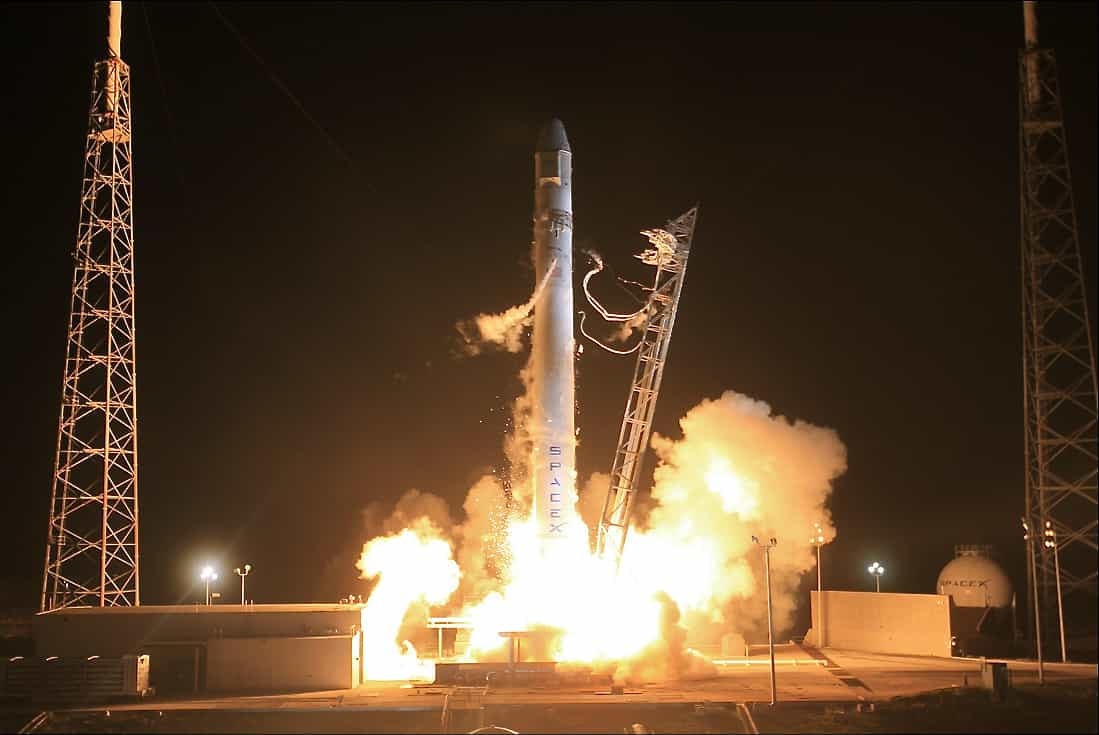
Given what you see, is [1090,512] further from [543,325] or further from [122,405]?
[122,405]

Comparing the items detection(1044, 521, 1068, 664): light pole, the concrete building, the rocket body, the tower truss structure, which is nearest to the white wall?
detection(1044, 521, 1068, 664): light pole

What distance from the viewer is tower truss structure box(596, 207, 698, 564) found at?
125 feet

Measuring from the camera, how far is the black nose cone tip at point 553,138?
36.8 m

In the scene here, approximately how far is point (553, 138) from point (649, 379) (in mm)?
8458

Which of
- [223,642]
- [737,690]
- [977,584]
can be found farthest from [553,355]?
[977,584]

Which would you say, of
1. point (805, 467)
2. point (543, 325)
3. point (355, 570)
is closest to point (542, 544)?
point (543, 325)

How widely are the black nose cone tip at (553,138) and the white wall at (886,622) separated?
22.2m

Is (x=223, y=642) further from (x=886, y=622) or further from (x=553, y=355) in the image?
(x=886, y=622)

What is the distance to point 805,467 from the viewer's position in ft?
161

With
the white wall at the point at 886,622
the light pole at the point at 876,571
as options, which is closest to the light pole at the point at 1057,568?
the white wall at the point at 886,622

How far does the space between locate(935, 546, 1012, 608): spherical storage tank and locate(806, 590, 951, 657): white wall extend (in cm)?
301

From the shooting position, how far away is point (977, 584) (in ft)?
157

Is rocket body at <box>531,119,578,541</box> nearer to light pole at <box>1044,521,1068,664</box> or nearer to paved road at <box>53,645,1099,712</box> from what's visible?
paved road at <box>53,645,1099,712</box>

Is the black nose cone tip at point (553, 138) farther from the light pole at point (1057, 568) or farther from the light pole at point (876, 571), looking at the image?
the light pole at point (876, 571)
